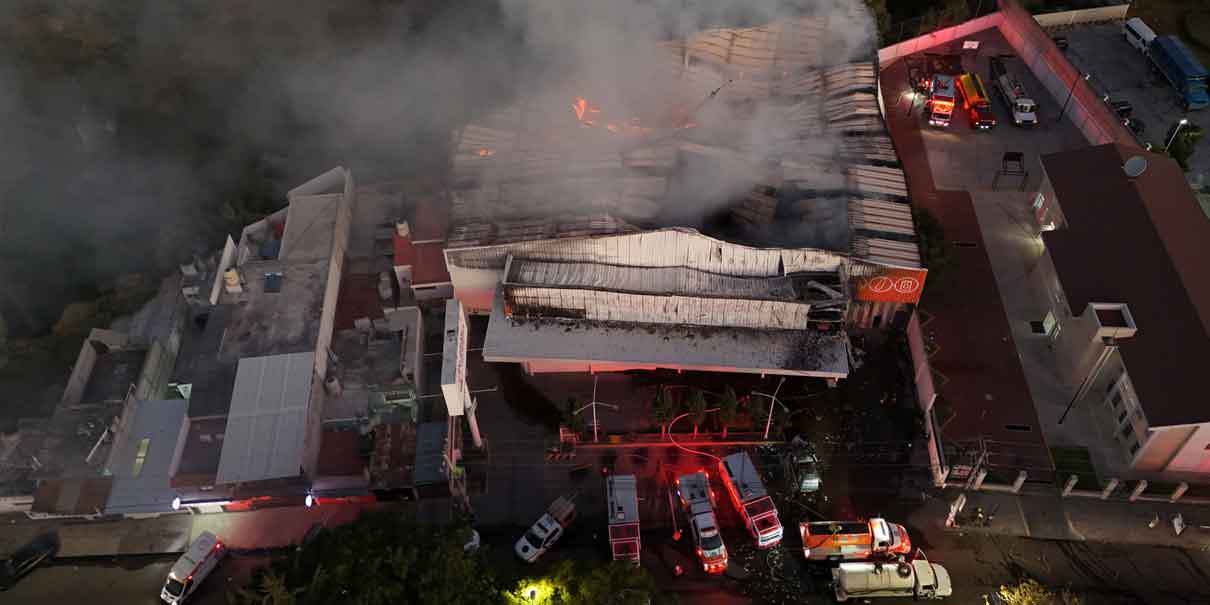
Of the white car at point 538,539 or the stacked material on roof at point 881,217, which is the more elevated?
the stacked material on roof at point 881,217

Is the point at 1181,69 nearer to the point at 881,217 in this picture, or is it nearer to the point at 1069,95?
the point at 1069,95

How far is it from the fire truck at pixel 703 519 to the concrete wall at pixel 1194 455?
13.9 meters

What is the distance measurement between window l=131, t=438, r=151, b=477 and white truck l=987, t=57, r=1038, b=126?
37.2 metres

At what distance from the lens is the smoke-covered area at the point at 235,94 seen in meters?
35.8

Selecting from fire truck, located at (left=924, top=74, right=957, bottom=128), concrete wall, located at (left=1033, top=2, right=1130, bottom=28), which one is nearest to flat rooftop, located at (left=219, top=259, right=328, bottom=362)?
fire truck, located at (left=924, top=74, right=957, bottom=128)

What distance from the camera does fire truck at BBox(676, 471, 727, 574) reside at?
23.6 m

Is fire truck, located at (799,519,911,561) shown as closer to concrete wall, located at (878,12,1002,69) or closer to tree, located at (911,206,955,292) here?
tree, located at (911,206,955,292)

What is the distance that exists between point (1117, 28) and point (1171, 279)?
2324cm

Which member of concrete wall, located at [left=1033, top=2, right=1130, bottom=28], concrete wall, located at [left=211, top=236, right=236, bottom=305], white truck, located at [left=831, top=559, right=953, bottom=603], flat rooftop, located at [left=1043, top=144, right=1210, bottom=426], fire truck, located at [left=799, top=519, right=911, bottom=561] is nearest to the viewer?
white truck, located at [left=831, top=559, right=953, bottom=603]

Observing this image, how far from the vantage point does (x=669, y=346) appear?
91.1 ft

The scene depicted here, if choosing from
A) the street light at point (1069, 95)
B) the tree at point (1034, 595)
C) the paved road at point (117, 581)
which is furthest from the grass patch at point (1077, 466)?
the paved road at point (117, 581)

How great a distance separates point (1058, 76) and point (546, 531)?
31796mm

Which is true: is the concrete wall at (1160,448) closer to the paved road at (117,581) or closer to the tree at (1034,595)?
the tree at (1034,595)

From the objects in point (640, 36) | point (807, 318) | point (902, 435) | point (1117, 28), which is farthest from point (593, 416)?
point (1117, 28)
